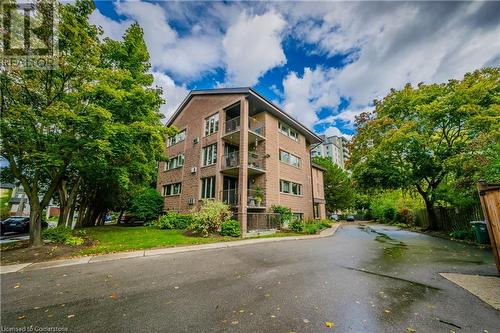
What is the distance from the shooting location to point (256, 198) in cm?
1705

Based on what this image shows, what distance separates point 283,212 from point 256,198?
2.80 meters

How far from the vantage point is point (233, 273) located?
607 centimetres

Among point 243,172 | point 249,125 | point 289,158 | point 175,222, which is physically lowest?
point 175,222

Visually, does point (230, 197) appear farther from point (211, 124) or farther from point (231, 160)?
point (211, 124)

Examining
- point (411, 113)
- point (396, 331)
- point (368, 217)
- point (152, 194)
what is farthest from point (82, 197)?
point (368, 217)

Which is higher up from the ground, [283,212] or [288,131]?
[288,131]

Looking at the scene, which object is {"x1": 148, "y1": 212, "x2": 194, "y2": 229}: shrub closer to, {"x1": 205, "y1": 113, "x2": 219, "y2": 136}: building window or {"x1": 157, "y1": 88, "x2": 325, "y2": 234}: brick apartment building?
{"x1": 157, "y1": 88, "x2": 325, "y2": 234}: brick apartment building

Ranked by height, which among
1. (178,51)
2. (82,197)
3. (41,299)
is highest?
(178,51)

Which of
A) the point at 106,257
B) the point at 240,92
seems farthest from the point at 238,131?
the point at 106,257

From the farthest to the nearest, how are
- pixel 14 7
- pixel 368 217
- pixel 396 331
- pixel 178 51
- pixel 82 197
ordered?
pixel 368 217 → pixel 82 197 → pixel 178 51 → pixel 14 7 → pixel 396 331

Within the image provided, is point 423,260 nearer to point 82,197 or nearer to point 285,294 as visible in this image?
point 285,294

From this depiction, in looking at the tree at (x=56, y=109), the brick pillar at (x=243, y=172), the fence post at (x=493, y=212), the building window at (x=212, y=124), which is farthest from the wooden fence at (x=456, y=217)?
the tree at (x=56, y=109)

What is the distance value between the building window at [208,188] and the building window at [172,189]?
12.6 feet

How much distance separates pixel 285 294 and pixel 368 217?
5328 cm
